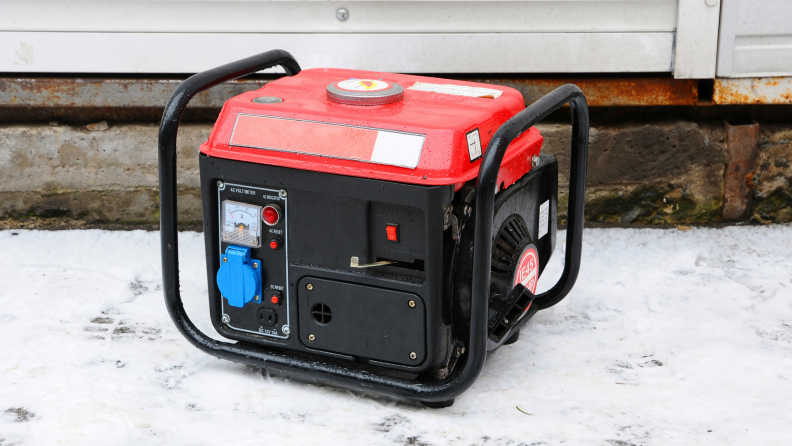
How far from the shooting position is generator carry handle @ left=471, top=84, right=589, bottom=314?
179 centimetres

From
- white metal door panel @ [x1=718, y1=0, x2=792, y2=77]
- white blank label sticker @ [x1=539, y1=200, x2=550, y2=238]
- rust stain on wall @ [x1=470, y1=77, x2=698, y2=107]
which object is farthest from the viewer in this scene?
rust stain on wall @ [x1=470, y1=77, x2=698, y2=107]

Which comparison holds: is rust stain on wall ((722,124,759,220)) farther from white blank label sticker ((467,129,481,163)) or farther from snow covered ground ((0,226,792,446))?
white blank label sticker ((467,129,481,163))

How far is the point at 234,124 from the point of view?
1991mm

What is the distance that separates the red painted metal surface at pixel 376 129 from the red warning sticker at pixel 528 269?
0.21 m

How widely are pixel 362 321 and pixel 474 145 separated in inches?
20.5

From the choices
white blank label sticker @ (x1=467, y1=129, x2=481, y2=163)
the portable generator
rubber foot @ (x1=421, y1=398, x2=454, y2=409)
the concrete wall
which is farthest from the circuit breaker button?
the concrete wall

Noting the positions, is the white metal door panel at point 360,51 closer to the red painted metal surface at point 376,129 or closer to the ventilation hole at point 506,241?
the red painted metal surface at point 376,129

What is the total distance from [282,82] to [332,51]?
32.0 inches

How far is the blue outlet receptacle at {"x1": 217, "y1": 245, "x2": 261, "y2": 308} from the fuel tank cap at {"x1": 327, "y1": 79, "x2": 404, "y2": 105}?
1.50 feet

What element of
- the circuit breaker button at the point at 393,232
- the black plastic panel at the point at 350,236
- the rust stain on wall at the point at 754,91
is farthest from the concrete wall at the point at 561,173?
the circuit breaker button at the point at 393,232

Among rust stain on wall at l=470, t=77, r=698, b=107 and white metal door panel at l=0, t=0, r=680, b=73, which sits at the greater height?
white metal door panel at l=0, t=0, r=680, b=73

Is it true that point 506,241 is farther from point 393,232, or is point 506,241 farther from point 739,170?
point 739,170

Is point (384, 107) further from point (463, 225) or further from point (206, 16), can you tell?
point (206, 16)

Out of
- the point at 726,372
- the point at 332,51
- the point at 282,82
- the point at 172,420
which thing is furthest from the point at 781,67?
the point at 172,420
